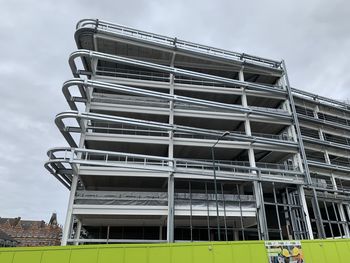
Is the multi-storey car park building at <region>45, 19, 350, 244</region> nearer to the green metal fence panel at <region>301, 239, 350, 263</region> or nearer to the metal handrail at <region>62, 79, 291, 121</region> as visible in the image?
the metal handrail at <region>62, 79, 291, 121</region>

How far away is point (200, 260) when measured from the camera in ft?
36.1

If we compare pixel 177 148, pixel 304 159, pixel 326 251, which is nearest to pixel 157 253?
pixel 326 251

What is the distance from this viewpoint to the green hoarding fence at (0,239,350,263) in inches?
400

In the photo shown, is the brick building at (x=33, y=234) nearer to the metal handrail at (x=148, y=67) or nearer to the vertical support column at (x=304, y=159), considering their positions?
the metal handrail at (x=148, y=67)

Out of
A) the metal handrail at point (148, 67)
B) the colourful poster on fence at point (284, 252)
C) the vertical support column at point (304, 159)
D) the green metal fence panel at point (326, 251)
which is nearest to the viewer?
the colourful poster on fence at point (284, 252)

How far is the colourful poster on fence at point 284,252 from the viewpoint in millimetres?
11930

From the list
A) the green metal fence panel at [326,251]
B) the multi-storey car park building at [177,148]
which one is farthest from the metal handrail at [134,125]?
the green metal fence panel at [326,251]

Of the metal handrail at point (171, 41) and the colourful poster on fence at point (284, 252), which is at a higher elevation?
the metal handrail at point (171, 41)

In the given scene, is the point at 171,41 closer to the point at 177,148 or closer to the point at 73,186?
the point at 177,148

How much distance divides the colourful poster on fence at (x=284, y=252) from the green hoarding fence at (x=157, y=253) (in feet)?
0.81

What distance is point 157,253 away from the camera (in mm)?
10789

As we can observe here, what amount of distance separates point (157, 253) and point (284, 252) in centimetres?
574

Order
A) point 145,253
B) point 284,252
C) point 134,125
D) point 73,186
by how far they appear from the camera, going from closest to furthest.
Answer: point 145,253 → point 284,252 → point 73,186 → point 134,125

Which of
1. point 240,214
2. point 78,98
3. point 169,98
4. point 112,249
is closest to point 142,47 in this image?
point 169,98
